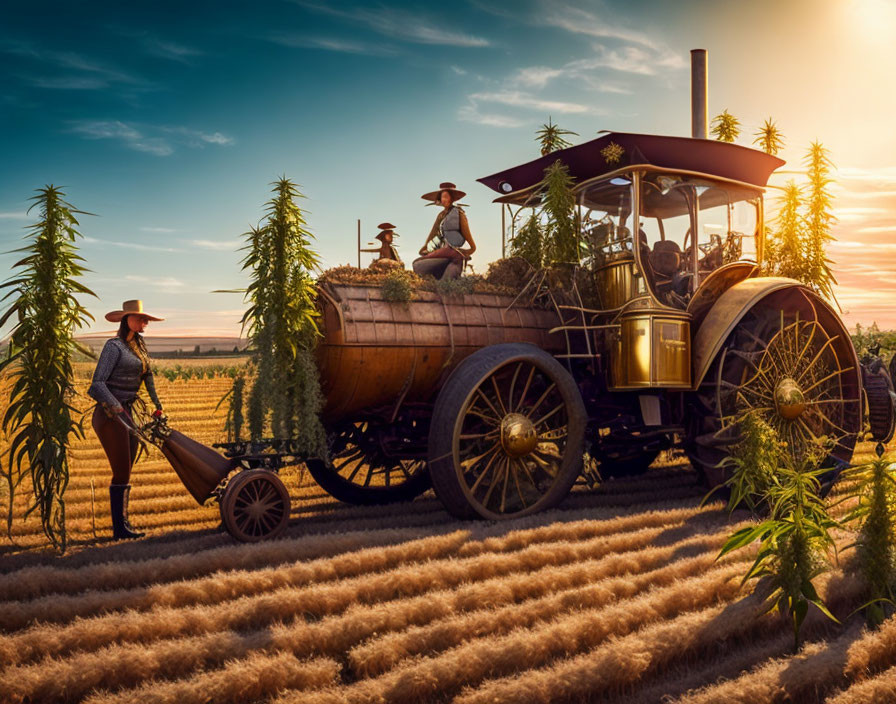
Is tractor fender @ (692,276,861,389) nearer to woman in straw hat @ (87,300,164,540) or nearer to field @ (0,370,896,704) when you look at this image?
field @ (0,370,896,704)

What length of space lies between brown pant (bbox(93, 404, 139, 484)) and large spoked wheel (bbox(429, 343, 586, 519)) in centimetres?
229

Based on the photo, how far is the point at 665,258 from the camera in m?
7.13

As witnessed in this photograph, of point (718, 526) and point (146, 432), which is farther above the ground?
point (146, 432)

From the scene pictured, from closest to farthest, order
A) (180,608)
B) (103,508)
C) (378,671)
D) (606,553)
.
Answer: (378,671), (180,608), (606,553), (103,508)

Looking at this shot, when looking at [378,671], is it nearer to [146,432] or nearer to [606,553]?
[606,553]

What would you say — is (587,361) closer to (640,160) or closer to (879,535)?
(640,160)

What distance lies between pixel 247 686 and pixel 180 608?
103cm

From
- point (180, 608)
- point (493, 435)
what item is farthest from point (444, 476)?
point (180, 608)

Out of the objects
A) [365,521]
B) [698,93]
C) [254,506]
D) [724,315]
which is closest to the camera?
[254,506]

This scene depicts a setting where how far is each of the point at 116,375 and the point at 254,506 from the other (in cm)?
145

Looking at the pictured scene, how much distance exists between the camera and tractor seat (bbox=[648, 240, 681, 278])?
23.4ft

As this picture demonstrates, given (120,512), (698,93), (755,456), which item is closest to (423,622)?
(120,512)

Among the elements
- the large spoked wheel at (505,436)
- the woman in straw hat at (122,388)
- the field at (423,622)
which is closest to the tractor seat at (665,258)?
the large spoked wheel at (505,436)

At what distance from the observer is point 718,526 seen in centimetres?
588
